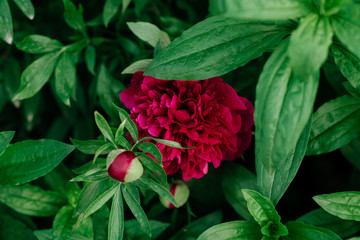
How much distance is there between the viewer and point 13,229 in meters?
0.98

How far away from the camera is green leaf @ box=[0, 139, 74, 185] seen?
0.84 m

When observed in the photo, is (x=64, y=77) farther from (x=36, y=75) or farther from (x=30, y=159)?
(x=30, y=159)

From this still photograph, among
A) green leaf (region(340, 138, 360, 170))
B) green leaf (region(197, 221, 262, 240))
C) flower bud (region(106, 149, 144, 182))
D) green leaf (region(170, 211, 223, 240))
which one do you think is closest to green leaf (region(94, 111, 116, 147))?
flower bud (region(106, 149, 144, 182))

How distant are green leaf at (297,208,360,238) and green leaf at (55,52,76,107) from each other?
668 millimetres

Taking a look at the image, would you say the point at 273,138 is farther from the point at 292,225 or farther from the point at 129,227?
the point at 129,227

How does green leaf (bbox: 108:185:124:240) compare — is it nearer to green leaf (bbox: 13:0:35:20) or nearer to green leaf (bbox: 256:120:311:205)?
green leaf (bbox: 256:120:311:205)

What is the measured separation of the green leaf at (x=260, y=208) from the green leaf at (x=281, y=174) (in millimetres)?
19

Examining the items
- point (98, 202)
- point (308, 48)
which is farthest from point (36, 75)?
point (308, 48)

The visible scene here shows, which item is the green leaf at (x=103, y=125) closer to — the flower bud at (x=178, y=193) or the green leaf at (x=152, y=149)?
the green leaf at (x=152, y=149)

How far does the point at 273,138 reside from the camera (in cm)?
58

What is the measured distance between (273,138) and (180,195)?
1.19 ft

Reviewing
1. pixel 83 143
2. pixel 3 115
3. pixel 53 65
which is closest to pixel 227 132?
pixel 83 143

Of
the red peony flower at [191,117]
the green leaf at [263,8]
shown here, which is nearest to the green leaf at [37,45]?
the red peony flower at [191,117]

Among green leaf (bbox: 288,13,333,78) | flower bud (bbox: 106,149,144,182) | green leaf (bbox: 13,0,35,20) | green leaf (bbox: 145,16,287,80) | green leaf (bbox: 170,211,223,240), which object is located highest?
green leaf (bbox: 288,13,333,78)
